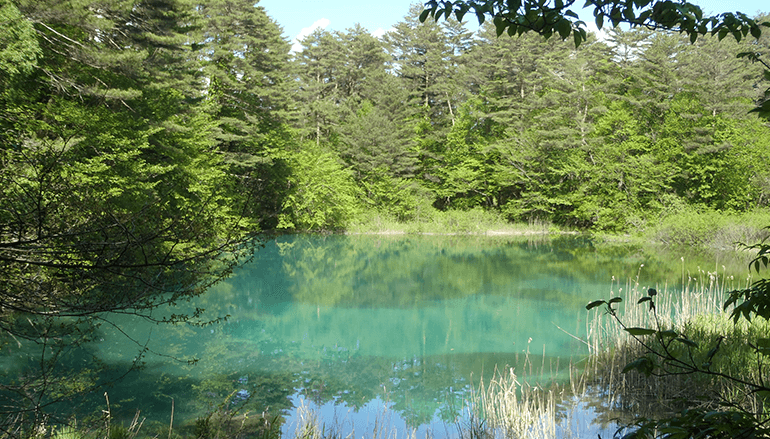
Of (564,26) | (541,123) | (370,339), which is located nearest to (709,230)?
(541,123)

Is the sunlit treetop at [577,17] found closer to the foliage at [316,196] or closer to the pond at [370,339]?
the pond at [370,339]

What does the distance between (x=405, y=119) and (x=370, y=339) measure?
74.6 ft

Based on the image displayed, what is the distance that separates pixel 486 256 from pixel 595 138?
10631 millimetres

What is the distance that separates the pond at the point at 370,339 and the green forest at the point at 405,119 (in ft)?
10.3

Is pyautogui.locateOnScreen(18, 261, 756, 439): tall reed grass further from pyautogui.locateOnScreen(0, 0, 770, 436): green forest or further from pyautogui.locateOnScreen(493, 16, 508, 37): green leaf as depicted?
pyautogui.locateOnScreen(0, 0, 770, 436): green forest

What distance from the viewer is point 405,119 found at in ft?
98.2

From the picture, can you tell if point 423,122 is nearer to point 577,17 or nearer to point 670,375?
point 670,375

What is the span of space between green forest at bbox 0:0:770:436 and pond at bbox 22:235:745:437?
10.3 ft

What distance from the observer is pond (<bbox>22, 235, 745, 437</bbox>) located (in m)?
5.78

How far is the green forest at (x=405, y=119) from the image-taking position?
462 inches

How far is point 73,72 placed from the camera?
34.1 feet

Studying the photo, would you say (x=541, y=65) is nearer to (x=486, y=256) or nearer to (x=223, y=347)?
(x=486, y=256)

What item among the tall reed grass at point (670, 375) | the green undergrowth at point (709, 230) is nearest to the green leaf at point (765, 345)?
the tall reed grass at point (670, 375)

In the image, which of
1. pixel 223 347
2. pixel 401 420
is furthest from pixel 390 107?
pixel 401 420
